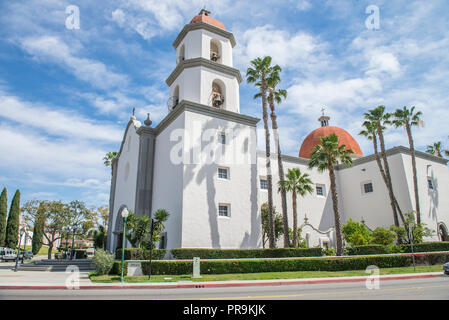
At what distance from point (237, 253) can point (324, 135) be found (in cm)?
2733

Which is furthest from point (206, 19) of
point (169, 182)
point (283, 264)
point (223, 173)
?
point (283, 264)

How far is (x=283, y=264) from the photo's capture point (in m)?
19.1

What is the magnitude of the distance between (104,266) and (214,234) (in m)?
7.27

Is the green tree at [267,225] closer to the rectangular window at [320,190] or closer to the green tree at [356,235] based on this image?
the green tree at [356,235]

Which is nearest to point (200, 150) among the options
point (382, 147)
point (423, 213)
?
point (382, 147)

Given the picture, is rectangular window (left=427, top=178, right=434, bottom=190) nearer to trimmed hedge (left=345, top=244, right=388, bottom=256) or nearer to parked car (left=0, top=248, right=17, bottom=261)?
trimmed hedge (left=345, top=244, right=388, bottom=256)

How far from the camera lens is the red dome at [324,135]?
138 feet

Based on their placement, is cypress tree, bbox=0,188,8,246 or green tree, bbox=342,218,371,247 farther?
cypress tree, bbox=0,188,8,246

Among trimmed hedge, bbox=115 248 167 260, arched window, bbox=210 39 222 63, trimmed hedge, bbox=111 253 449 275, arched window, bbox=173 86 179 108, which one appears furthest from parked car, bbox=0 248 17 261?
arched window, bbox=210 39 222 63

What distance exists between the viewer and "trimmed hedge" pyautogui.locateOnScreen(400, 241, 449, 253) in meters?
24.3

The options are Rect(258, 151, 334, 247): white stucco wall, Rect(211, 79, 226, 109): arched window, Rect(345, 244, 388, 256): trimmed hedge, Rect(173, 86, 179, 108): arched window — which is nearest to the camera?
Rect(345, 244, 388, 256): trimmed hedge

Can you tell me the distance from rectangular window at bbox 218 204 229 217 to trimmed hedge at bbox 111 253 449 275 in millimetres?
4562
